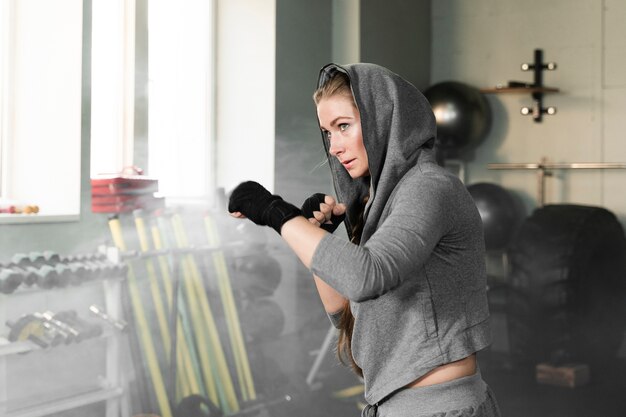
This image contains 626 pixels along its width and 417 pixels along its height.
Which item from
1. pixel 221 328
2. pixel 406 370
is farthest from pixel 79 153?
pixel 406 370

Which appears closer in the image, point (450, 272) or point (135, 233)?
point (450, 272)

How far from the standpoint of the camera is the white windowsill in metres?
3.21

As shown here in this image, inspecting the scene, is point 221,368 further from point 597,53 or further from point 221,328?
point 597,53

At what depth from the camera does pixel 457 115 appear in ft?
17.4

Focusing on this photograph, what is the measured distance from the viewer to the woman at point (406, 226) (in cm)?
141

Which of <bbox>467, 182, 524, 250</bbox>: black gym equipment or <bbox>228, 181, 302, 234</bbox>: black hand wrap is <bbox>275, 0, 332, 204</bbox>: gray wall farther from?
<bbox>228, 181, 302, 234</bbox>: black hand wrap

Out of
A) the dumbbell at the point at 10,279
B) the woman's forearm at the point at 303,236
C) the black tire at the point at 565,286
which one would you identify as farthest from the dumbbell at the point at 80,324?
the black tire at the point at 565,286

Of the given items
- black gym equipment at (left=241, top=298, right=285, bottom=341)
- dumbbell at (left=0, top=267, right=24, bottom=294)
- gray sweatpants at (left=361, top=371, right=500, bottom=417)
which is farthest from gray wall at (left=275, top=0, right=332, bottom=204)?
gray sweatpants at (left=361, top=371, right=500, bottom=417)

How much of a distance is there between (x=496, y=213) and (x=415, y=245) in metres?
3.96

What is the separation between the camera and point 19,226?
3281 mm

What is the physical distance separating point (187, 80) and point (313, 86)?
31.4 inches

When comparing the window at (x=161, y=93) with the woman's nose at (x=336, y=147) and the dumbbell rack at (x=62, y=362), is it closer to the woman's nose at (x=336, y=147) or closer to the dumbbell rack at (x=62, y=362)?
the dumbbell rack at (x=62, y=362)

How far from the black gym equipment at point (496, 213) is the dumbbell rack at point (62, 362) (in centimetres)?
Answer: 261

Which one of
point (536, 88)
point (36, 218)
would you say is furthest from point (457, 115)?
point (36, 218)
